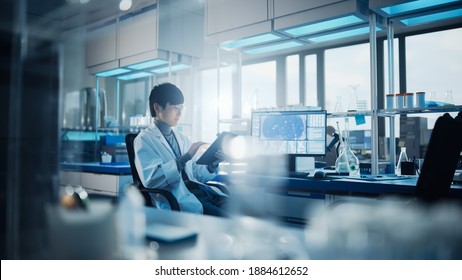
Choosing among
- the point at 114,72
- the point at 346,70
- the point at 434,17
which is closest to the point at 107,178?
the point at 114,72

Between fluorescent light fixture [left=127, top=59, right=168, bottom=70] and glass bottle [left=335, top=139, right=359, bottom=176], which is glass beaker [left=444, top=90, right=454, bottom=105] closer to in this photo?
glass bottle [left=335, top=139, right=359, bottom=176]

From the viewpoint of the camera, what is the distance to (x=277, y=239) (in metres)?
0.82

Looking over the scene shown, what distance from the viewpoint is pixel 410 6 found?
248 cm

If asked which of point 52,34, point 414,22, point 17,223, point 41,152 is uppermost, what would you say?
point 414,22

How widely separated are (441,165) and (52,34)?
1.44 m

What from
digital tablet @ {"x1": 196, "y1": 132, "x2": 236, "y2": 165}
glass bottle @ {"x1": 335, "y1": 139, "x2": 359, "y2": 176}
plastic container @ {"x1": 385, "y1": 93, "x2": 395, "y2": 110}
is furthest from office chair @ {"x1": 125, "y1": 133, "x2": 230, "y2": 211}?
plastic container @ {"x1": 385, "y1": 93, "x2": 395, "y2": 110}

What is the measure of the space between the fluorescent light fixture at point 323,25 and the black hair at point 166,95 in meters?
1.07

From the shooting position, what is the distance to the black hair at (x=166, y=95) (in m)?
2.48

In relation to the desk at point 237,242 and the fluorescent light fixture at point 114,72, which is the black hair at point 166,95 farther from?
the fluorescent light fixture at point 114,72

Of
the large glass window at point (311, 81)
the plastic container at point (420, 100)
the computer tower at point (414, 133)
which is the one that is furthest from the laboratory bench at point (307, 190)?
the large glass window at point (311, 81)

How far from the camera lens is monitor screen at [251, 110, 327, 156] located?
2.54 meters

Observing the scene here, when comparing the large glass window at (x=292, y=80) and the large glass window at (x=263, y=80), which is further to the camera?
the large glass window at (x=263, y=80)
